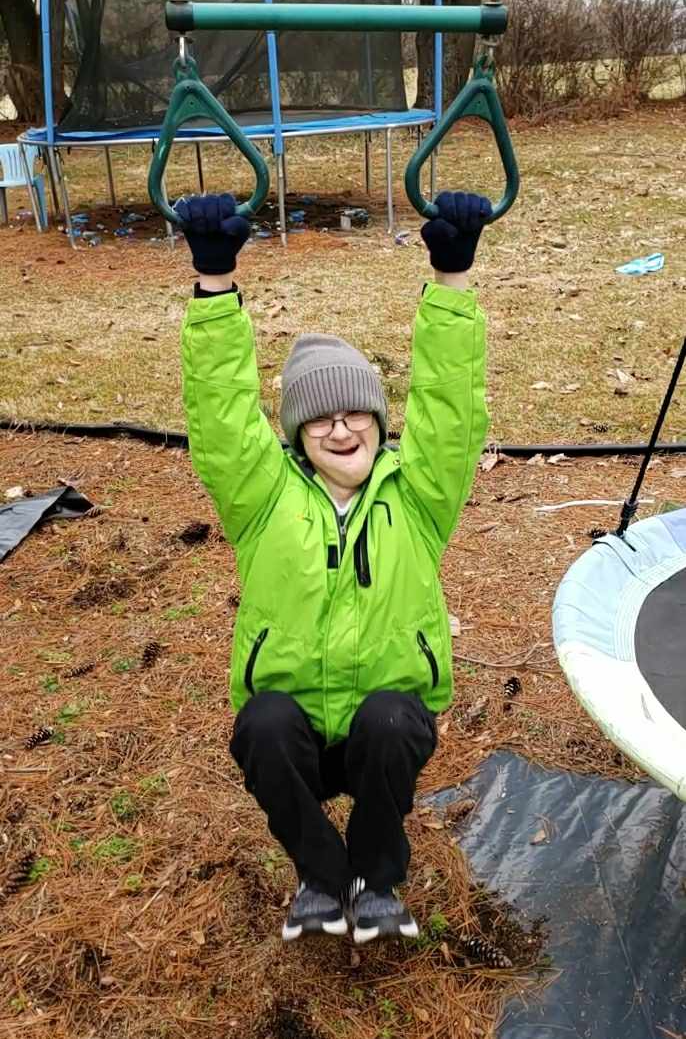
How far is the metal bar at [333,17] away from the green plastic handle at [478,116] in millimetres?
75

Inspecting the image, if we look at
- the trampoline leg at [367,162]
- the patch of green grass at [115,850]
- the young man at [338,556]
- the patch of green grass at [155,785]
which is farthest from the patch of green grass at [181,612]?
the trampoline leg at [367,162]

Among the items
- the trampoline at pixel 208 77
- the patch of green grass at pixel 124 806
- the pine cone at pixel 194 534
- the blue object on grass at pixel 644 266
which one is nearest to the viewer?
the patch of green grass at pixel 124 806

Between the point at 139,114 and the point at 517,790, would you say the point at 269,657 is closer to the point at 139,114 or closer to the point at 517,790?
the point at 517,790

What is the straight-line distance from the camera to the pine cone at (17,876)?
6.54 feet

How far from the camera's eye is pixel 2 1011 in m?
1.74

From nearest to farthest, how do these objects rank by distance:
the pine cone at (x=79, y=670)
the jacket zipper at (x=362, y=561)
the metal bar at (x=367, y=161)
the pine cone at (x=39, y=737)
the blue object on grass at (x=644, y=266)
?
the jacket zipper at (x=362, y=561)
the pine cone at (x=39, y=737)
the pine cone at (x=79, y=670)
the blue object on grass at (x=644, y=266)
the metal bar at (x=367, y=161)

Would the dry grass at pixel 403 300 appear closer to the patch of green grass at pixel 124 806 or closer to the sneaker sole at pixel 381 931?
the patch of green grass at pixel 124 806

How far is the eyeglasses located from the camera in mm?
1713

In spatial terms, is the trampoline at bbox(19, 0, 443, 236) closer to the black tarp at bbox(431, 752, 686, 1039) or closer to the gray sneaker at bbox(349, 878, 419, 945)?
the black tarp at bbox(431, 752, 686, 1039)

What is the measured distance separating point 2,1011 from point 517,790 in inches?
46.0

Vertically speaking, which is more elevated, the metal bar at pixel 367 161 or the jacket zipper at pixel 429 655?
the jacket zipper at pixel 429 655

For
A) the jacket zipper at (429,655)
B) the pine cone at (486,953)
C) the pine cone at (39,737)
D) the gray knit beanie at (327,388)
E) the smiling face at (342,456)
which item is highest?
the gray knit beanie at (327,388)

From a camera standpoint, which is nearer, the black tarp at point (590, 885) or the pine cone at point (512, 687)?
the black tarp at point (590, 885)

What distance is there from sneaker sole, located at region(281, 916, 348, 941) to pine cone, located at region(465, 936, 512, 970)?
29 centimetres
